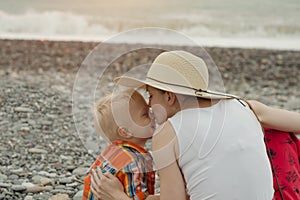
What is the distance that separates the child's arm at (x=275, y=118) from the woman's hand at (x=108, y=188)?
0.75 meters

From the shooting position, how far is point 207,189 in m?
2.51

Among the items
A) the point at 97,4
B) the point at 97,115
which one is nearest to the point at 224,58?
the point at 97,115

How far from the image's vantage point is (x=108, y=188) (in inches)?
112

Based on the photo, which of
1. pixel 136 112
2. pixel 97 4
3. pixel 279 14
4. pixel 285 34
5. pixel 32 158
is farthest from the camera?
pixel 97 4

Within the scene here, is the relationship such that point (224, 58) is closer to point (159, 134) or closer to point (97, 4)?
point (159, 134)

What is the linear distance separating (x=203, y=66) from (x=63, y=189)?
1854 mm

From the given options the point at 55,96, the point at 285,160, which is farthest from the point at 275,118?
the point at 55,96

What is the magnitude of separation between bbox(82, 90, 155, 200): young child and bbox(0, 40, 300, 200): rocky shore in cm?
106

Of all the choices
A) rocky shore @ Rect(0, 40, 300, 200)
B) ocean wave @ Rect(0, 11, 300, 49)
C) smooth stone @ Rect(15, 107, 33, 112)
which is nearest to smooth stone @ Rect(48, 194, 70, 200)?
rocky shore @ Rect(0, 40, 300, 200)

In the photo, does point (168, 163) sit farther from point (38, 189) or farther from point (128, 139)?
point (38, 189)

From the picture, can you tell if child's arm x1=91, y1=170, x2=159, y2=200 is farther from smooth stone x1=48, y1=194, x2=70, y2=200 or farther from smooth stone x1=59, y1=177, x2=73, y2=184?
smooth stone x1=59, y1=177, x2=73, y2=184

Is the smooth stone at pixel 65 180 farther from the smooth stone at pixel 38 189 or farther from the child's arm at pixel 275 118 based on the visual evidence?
the child's arm at pixel 275 118

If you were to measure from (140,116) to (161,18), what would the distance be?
19105mm

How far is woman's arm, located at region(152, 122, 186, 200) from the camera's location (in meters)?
2.45
